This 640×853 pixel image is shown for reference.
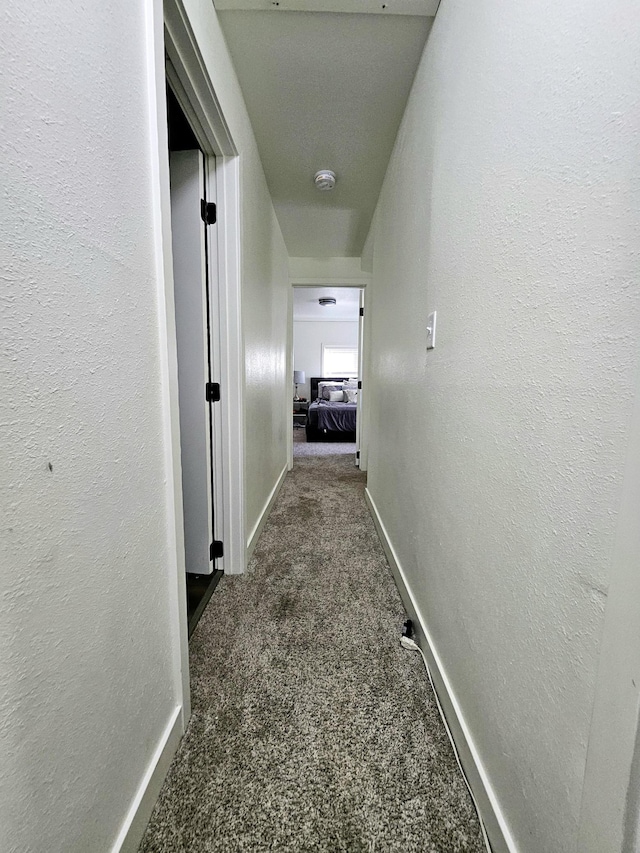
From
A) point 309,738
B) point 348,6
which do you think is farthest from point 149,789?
point 348,6

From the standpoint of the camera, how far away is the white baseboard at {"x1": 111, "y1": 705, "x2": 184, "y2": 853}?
69 centimetres

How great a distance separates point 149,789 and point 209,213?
1.93m

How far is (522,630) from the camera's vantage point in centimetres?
67

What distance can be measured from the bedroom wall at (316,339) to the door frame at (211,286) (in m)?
6.63

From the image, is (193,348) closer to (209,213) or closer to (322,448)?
(209,213)

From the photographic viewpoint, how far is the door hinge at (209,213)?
5.05 ft

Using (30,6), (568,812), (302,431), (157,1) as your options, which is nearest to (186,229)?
(157,1)

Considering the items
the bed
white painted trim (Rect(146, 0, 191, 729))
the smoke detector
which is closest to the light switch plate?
white painted trim (Rect(146, 0, 191, 729))

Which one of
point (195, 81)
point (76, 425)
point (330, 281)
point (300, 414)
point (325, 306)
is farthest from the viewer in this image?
point (300, 414)

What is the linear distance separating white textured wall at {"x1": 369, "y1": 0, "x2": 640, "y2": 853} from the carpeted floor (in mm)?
170

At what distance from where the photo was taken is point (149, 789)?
77cm

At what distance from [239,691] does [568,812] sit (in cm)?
87

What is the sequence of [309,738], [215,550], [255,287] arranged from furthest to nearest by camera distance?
[255,287], [215,550], [309,738]

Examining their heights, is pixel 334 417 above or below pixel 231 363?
below
